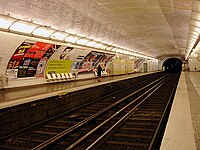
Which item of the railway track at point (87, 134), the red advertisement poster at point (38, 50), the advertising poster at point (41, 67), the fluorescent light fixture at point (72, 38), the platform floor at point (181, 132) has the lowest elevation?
the railway track at point (87, 134)

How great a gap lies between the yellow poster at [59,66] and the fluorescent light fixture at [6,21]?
5.48 m

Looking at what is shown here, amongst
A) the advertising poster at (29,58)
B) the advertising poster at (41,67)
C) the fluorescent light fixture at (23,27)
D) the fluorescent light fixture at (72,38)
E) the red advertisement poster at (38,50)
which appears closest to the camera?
the fluorescent light fixture at (23,27)

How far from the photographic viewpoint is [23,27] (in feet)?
29.0

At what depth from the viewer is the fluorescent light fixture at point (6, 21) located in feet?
24.5

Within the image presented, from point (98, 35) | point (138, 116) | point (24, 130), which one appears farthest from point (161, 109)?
point (24, 130)

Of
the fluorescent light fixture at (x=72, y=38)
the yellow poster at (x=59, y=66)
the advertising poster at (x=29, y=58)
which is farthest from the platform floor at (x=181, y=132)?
the yellow poster at (x=59, y=66)

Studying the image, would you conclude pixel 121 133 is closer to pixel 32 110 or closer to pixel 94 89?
pixel 32 110

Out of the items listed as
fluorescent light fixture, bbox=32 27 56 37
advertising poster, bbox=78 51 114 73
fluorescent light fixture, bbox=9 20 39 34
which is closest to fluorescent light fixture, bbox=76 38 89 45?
fluorescent light fixture, bbox=32 27 56 37

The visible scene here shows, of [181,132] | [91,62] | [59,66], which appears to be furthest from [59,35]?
[91,62]

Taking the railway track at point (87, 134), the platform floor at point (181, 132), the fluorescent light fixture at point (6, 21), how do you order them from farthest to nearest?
the fluorescent light fixture at point (6, 21), the railway track at point (87, 134), the platform floor at point (181, 132)

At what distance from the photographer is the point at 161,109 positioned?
1109 cm

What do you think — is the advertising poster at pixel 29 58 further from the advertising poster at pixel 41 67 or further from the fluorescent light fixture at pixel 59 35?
the fluorescent light fixture at pixel 59 35

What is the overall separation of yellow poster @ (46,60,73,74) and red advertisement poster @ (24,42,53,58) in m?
1.51

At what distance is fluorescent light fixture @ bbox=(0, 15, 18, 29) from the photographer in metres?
7.46
